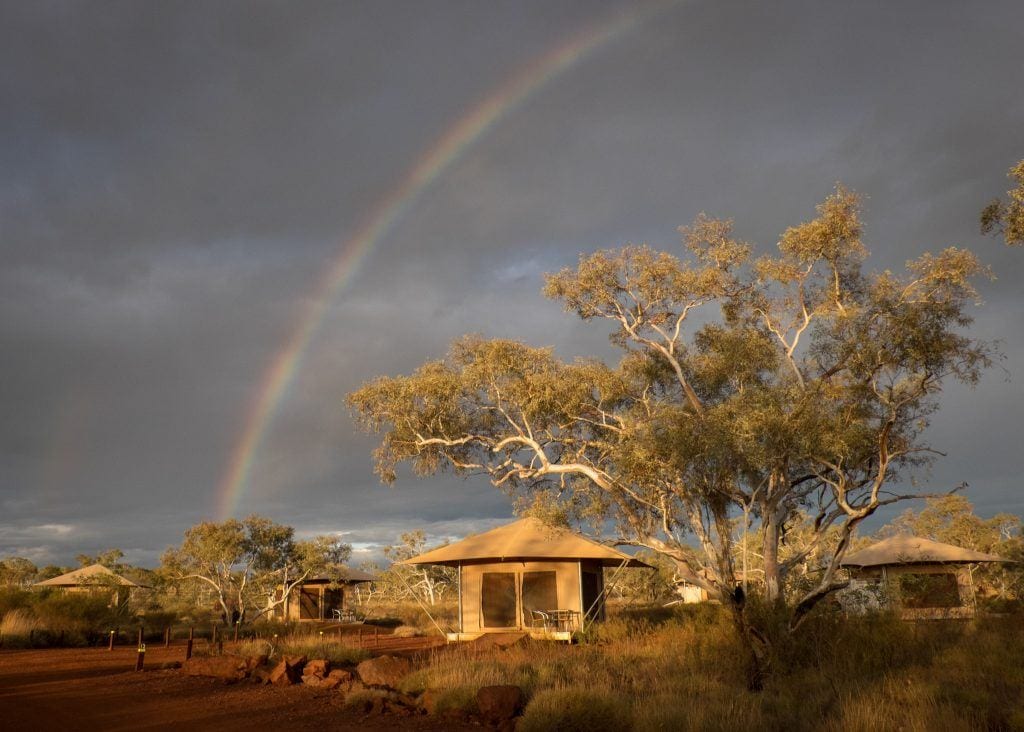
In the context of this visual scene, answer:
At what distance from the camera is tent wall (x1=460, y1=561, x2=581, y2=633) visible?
2430 cm

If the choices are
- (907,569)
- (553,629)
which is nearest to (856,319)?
(553,629)

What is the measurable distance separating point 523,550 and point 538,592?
2657mm

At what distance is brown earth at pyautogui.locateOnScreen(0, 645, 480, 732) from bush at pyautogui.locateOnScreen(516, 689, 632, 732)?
93cm

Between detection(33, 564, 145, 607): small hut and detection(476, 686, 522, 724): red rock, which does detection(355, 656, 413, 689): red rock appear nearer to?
detection(476, 686, 522, 724): red rock

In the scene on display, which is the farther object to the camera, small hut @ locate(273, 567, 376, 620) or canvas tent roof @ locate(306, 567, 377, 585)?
small hut @ locate(273, 567, 376, 620)

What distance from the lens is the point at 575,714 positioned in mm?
8805

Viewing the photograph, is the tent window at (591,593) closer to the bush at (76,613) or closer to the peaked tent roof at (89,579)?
the bush at (76,613)

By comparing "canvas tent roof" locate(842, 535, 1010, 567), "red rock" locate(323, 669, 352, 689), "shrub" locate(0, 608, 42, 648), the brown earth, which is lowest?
the brown earth

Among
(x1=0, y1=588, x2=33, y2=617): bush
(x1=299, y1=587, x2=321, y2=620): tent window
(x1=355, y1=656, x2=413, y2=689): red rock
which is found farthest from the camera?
(x1=299, y1=587, x2=321, y2=620): tent window

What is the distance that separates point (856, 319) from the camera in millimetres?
16156

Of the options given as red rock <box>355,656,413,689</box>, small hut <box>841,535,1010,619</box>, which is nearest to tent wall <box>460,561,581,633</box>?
red rock <box>355,656,413,689</box>

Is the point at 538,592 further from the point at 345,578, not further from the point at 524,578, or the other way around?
the point at 345,578

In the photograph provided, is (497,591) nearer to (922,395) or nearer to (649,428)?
(649,428)

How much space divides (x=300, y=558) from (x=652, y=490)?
86.8 ft
